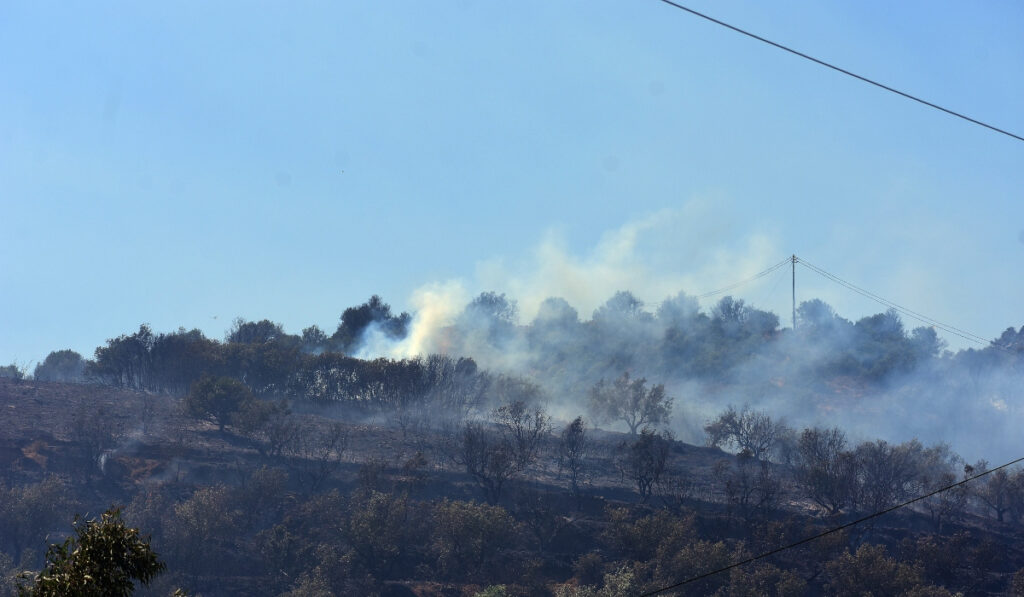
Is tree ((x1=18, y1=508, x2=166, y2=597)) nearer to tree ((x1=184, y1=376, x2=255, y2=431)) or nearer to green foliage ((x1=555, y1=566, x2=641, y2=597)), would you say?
green foliage ((x1=555, y1=566, x2=641, y2=597))

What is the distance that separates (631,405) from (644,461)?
2590 cm

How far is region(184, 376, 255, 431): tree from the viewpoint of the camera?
80000mm

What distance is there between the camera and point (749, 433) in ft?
307

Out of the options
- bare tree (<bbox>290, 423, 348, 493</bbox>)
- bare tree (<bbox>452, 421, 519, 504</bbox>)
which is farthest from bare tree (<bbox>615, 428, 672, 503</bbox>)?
bare tree (<bbox>290, 423, 348, 493</bbox>)

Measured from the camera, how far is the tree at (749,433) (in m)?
91.1

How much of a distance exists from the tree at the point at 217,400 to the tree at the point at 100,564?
69.5m

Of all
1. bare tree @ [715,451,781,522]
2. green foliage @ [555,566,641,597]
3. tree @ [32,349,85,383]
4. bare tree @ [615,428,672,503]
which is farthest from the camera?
tree @ [32,349,85,383]

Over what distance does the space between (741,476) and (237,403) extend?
143 feet

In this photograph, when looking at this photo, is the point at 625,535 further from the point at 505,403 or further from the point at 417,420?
the point at 505,403

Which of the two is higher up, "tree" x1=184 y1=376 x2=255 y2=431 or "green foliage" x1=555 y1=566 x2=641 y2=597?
"tree" x1=184 y1=376 x2=255 y2=431

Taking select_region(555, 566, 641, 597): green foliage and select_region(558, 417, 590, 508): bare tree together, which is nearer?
select_region(555, 566, 641, 597): green foliage

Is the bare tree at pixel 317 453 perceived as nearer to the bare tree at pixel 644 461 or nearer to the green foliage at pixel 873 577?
the bare tree at pixel 644 461

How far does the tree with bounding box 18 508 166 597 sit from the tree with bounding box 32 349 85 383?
123180 millimetres

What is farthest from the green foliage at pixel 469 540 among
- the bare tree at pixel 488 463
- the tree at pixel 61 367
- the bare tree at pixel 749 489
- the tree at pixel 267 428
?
the tree at pixel 61 367
